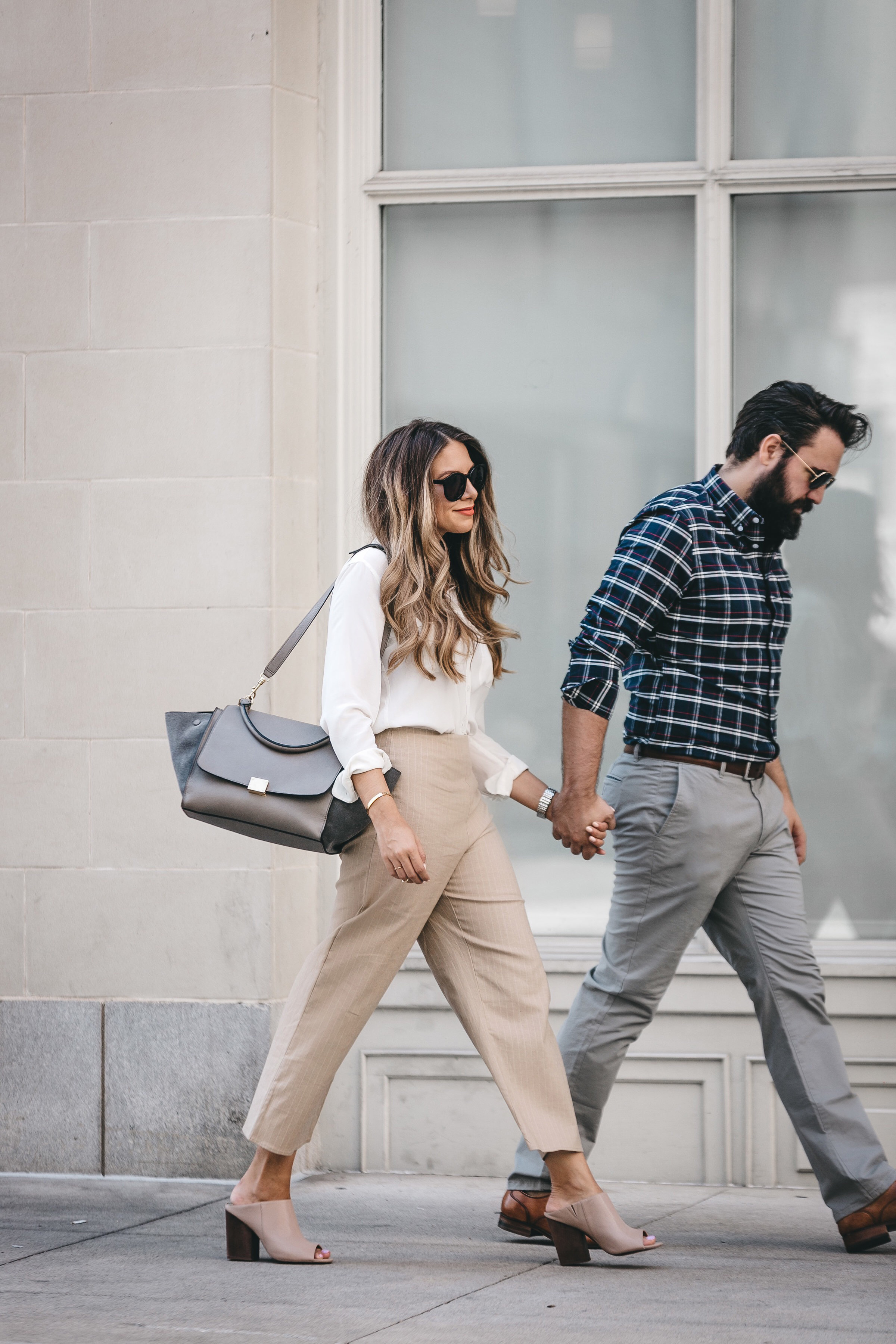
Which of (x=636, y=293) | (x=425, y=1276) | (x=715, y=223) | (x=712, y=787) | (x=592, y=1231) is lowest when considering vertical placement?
(x=425, y=1276)

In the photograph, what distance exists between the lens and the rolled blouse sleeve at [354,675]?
3580mm

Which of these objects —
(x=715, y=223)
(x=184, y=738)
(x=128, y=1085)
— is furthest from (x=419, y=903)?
(x=715, y=223)

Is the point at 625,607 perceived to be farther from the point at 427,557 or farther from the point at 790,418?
the point at 790,418

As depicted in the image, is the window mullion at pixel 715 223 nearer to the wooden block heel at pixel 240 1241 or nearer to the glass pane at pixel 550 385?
the glass pane at pixel 550 385

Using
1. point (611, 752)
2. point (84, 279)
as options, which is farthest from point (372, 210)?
point (611, 752)

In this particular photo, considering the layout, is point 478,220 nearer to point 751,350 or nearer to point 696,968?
point 751,350

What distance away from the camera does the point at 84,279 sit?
5.22 metres

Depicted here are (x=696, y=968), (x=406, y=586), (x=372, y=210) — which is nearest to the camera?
(x=406, y=586)

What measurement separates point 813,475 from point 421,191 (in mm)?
1967

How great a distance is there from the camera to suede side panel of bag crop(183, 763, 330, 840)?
3602 millimetres

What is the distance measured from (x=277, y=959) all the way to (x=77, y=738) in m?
0.96

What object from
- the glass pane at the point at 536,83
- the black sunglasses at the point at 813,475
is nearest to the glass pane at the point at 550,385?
the glass pane at the point at 536,83

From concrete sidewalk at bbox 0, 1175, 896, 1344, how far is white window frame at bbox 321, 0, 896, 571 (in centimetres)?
205

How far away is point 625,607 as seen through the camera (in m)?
3.91
